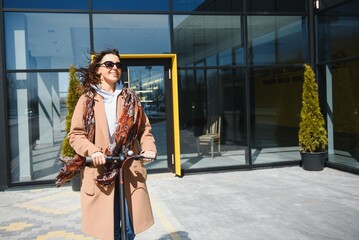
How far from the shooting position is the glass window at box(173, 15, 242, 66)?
8.08 m

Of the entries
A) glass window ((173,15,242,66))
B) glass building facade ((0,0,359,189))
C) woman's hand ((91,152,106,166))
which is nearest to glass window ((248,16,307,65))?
glass building facade ((0,0,359,189))

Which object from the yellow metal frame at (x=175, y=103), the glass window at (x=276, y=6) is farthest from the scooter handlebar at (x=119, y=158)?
the glass window at (x=276, y=6)

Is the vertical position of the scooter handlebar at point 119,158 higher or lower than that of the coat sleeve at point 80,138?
lower

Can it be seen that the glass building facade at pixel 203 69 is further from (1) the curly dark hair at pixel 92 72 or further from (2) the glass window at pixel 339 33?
(1) the curly dark hair at pixel 92 72

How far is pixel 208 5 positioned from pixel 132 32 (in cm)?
175

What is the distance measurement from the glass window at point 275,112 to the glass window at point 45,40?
3.75m

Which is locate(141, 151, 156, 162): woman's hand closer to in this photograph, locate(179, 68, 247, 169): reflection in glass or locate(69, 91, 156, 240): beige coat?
locate(69, 91, 156, 240): beige coat

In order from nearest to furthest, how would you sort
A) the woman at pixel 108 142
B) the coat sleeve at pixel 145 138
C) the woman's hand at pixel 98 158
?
the woman's hand at pixel 98 158
the woman at pixel 108 142
the coat sleeve at pixel 145 138

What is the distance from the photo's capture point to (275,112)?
880 cm

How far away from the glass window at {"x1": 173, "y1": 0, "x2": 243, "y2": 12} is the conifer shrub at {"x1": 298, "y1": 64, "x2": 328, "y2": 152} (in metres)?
2.03

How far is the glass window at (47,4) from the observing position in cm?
741

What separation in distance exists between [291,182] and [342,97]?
2.70 metres

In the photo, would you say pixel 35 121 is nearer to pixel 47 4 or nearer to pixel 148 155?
pixel 47 4

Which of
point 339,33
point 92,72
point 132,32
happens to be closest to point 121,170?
point 92,72
